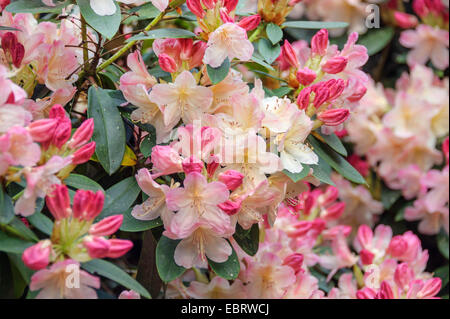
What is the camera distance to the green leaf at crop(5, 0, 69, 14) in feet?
3.36

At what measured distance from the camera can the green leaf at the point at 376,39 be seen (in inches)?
80.2

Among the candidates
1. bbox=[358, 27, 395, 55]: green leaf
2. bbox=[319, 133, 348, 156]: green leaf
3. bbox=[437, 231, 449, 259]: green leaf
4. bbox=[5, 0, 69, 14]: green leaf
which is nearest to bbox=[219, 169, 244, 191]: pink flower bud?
bbox=[319, 133, 348, 156]: green leaf

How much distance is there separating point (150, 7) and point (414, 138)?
3.17ft

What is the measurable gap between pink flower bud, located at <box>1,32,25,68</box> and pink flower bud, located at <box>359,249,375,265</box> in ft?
2.97

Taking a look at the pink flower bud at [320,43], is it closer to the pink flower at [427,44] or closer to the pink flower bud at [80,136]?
the pink flower bud at [80,136]

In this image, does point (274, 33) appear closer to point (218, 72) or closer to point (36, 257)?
Answer: point (218, 72)

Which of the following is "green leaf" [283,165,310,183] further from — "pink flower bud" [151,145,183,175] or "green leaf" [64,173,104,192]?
"green leaf" [64,173,104,192]

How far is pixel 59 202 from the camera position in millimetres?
804

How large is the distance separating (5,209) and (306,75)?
23.3 inches

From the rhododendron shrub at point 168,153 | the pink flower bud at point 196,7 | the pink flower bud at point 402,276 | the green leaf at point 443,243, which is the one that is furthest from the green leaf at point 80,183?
the green leaf at point 443,243

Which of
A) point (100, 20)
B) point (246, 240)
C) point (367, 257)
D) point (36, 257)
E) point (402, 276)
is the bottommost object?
point (367, 257)

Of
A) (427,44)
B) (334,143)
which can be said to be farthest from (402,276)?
(427,44)
